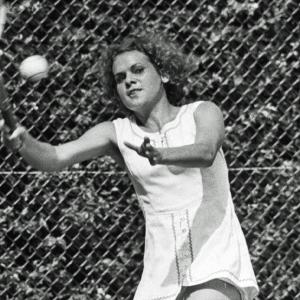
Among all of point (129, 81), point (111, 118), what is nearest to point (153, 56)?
point (129, 81)

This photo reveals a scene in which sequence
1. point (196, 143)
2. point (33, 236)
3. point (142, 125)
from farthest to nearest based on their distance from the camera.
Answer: point (33, 236)
point (142, 125)
point (196, 143)

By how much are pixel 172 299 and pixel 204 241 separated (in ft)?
0.69

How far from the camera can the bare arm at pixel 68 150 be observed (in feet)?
11.2

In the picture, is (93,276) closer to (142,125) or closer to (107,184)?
(107,184)

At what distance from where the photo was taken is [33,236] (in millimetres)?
5223

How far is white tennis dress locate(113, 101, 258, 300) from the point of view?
3.32m

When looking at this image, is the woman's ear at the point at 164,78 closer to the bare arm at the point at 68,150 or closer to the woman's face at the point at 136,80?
the woman's face at the point at 136,80

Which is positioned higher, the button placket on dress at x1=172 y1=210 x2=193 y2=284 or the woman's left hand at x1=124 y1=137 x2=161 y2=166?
the woman's left hand at x1=124 y1=137 x2=161 y2=166

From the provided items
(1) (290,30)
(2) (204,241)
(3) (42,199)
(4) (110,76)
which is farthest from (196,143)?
(1) (290,30)

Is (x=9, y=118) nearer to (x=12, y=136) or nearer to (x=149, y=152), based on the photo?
(x=12, y=136)

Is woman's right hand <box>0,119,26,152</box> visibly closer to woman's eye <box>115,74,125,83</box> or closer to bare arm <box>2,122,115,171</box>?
bare arm <box>2,122,115,171</box>

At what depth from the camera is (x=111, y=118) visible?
5.41 meters

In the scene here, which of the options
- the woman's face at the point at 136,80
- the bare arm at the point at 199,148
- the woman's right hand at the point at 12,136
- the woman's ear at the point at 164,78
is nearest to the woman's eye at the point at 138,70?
the woman's face at the point at 136,80

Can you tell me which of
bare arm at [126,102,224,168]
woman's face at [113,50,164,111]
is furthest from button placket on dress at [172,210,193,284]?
woman's face at [113,50,164,111]
